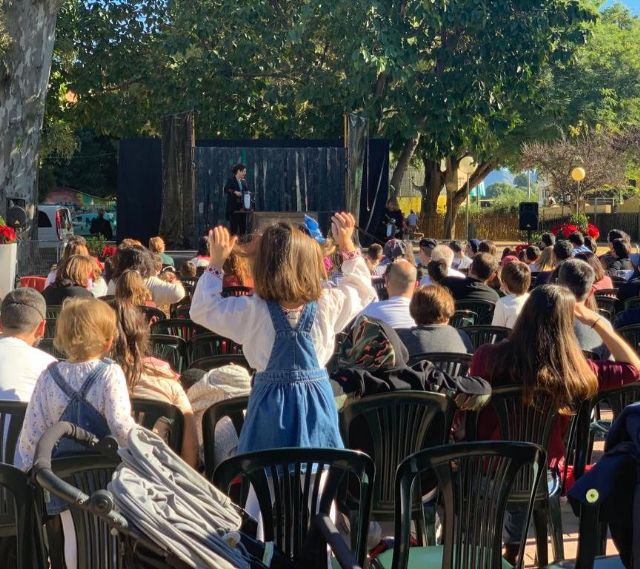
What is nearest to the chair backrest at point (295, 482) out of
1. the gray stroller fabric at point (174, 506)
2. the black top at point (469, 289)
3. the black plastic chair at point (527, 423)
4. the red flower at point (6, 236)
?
the gray stroller fabric at point (174, 506)

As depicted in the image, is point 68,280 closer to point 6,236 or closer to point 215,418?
point 215,418

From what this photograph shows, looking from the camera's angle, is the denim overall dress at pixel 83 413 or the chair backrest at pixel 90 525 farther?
the denim overall dress at pixel 83 413

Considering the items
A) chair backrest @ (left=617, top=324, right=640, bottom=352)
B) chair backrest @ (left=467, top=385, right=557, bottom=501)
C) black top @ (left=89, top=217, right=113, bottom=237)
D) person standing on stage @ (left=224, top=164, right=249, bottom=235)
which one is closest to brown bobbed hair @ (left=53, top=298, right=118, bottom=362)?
chair backrest @ (left=467, top=385, right=557, bottom=501)

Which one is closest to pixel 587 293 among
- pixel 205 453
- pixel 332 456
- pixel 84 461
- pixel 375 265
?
pixel 205 453

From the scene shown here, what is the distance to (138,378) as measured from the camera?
4.05 meters

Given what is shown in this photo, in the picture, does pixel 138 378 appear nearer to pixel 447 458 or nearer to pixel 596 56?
pixel 447 458

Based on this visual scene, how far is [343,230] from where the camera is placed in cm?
383

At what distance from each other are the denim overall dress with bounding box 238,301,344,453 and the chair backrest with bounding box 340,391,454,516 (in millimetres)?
394

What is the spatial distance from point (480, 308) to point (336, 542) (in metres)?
5.21

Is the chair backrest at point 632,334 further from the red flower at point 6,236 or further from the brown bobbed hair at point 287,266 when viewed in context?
the red flower at point 6,236

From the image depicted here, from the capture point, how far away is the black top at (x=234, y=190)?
695 inches

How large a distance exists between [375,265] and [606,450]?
6.94 meters

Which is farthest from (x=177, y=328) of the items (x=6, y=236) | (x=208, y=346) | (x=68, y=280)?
(x=6, y=236)

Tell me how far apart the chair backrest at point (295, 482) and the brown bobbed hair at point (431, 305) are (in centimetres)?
218
